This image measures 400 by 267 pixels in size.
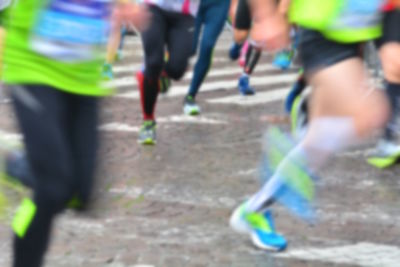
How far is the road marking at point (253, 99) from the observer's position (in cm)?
1149

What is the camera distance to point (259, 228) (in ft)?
18.5

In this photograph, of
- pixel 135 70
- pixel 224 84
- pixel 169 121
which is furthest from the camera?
pixel 135 70

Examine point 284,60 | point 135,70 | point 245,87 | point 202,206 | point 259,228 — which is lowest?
point 135,70

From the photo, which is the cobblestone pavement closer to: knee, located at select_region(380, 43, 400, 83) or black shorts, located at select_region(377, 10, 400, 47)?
knee, located at select_region(380, 43, 400, 83)

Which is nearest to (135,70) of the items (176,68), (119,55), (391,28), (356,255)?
(119,55)

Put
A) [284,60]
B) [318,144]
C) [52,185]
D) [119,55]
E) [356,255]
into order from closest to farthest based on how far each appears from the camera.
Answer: [52,185]
[318,144]
[356,255]
[284,60]
[119,55]

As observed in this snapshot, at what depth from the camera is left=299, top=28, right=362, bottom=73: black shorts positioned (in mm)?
4984

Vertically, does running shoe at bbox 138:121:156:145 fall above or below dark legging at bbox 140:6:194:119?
below

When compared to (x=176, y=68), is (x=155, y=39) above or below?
above

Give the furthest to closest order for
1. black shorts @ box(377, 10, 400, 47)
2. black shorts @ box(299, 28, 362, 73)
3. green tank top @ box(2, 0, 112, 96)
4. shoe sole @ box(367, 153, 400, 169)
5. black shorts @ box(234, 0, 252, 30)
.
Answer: black shorts @ box(234, 0, 252, 30), shoe sole @ box(367, 153, 400, 169), black shorts @ box(377, 10, 400, 47), black shorts @ box(299, 28, 362, 73), green tank top @ box(2, 0, 112, 96)

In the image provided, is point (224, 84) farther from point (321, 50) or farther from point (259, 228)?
point (321, 50)

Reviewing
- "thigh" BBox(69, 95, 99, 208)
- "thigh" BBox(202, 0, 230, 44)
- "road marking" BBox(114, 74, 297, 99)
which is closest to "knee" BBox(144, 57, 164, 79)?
"thigh" BBox(202, 0, 230, 44)

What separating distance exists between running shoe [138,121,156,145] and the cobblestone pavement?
0.09 m

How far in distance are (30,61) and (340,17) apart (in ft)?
4.64
